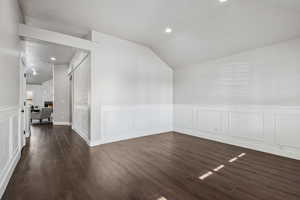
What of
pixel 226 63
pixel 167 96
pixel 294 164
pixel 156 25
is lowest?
pixel 294 164

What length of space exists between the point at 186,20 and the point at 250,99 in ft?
7.88

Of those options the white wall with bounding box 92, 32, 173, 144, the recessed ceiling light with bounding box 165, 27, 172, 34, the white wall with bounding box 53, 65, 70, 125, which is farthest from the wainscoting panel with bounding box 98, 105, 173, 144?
the white wall with bounding box 53, 65, 70, 125

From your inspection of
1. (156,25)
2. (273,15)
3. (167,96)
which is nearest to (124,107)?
(167,96)

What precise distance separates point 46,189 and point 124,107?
2.59 meters

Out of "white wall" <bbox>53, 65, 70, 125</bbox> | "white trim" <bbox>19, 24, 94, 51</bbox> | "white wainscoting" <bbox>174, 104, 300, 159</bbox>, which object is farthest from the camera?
"white wall" <bbox>53, 65, 70, 125</bbox>

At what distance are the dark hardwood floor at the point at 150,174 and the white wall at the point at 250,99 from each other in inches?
17.6

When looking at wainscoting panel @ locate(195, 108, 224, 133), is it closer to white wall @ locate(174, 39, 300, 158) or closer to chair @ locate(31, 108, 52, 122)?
white wall @ locate(174, 39, 300, 158)

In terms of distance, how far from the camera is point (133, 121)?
4.37 m

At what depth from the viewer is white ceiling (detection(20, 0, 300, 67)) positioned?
2.57 metres

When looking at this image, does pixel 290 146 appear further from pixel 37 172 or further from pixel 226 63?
pixel 37 172

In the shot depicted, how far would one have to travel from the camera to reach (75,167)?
2.42 m

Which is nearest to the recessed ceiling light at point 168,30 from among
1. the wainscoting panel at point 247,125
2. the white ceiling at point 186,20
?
the white ceiling at point 186,20

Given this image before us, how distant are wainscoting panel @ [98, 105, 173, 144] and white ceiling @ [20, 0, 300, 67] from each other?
2106mm

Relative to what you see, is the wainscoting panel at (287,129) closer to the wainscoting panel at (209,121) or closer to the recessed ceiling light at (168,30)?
the wainscoting panel at (209,121)
